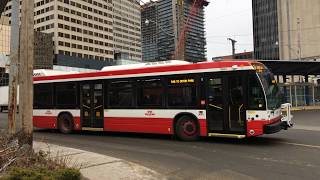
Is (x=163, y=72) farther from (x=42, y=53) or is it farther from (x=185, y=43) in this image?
(x=42, y=53)

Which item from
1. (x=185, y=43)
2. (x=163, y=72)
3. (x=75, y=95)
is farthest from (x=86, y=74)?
(x=185, y=43)

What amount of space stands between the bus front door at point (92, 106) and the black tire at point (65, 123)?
871 mm

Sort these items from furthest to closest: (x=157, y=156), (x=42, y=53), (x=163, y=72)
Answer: (x=42, y=53) < (x=163, y=72) < (x=157, y=156)

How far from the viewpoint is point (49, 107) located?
2067 centimetres

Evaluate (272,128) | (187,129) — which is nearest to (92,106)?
(187,129)

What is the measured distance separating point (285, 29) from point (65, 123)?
85829mm

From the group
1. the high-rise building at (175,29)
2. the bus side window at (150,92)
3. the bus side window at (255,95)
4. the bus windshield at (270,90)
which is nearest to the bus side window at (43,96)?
the bus side window at (150,92)

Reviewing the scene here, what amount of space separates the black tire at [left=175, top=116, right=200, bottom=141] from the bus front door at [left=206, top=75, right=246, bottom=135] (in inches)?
26.6

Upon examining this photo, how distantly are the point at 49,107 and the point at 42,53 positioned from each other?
300 feet

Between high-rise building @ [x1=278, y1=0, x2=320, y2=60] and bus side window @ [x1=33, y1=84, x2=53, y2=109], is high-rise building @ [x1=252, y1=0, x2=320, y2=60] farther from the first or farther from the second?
bus side window @ [x1=33, y1=84, x2=53, y2=109]

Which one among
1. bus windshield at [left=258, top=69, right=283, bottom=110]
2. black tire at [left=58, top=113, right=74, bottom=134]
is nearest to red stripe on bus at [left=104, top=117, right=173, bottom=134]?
black tire at [left=58, top=113, right=74, bottom=134]

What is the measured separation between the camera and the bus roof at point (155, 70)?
1471 centimetres

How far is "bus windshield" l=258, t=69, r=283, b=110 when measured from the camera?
46.5 feet

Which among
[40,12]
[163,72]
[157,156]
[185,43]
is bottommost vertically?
[157,156]
